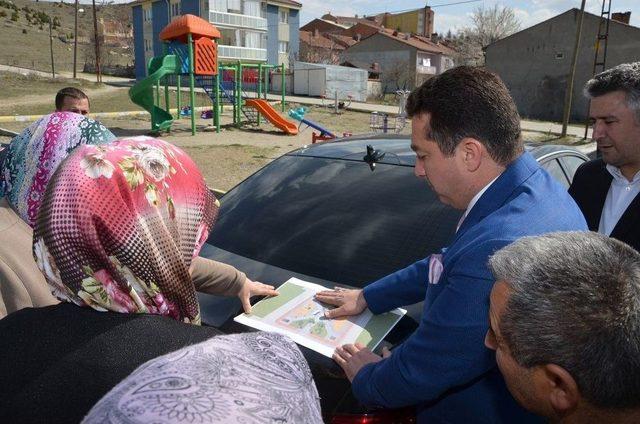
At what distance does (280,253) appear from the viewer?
7.27 feet

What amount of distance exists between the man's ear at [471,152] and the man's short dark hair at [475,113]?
0.01 metres

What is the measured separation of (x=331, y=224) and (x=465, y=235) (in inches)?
39.1

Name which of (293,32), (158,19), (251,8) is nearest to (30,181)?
(251,8)

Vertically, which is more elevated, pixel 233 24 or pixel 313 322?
pixel 233 24

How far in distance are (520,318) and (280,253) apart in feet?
4.56

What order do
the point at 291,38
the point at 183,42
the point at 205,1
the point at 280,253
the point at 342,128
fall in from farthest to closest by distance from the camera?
1. the point at 291,38
2. the point at 205,1
3. the point at 342,128
4. the point at 183,42
5. the point at 280,253

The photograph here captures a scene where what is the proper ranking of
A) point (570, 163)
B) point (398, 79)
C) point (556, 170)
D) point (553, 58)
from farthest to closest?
point (398, 79), point (553, 58), point (570, 163), point (556, 170)

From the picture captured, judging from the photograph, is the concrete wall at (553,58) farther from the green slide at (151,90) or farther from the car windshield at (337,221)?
the car windshield at (337,221)

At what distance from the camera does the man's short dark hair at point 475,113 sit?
1487mm

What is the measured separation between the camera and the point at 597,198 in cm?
260

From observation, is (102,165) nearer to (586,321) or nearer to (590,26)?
(586,321)

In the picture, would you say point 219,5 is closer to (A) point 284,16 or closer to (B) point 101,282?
(A) point 284,16

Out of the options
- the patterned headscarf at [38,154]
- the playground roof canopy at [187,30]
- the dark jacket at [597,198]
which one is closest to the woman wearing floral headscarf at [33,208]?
the patterned headscarf at [38,154]

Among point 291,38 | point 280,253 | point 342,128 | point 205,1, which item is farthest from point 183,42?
point 291,38
